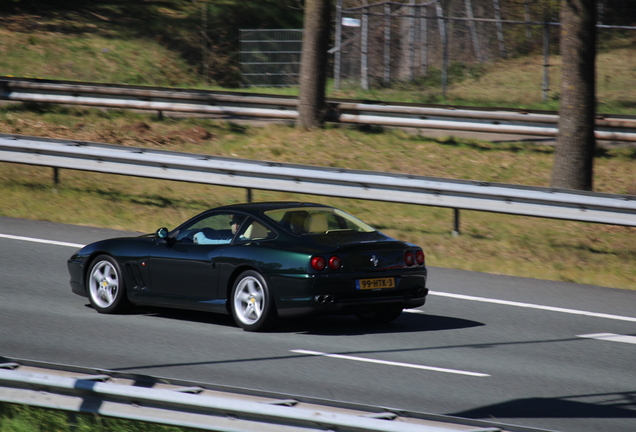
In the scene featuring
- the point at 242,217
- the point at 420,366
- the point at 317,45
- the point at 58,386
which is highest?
the point at 317,45

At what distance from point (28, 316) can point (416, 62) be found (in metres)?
16.6

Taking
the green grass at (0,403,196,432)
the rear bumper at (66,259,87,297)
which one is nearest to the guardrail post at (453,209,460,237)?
the rear bumper at (66,259,87,297)

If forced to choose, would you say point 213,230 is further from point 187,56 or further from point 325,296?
point 187,56

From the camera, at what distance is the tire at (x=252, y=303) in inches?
316

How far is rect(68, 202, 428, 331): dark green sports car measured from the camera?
786cm

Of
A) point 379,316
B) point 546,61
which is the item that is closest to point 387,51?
point 546,61

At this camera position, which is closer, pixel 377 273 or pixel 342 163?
pixel 377 273

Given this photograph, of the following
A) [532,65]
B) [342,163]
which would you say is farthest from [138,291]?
[532,65]

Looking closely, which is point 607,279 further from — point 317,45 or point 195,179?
point 317,45

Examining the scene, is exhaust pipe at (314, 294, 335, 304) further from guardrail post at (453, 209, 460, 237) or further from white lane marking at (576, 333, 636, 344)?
guardrail post at (453, 209, 460, 237)

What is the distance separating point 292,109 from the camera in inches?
739

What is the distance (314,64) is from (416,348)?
11090 millimetres

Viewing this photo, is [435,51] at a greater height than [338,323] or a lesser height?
greater

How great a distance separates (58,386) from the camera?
4.70 meters
